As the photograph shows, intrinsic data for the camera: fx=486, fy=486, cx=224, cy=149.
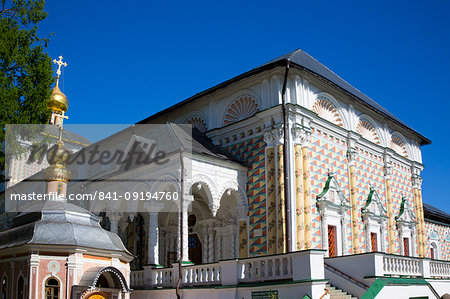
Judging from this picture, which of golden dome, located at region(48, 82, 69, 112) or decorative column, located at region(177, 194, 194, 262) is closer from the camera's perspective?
golden dome, located at region(48, 82, 69, 112)

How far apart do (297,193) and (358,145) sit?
5.23 meters

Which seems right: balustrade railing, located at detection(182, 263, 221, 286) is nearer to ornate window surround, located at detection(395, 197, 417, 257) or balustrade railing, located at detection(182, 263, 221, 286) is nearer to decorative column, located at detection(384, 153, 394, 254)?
decorative column, located at detection(384, 153, 394, 254)

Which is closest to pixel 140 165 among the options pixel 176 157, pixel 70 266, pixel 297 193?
pixel 176 157

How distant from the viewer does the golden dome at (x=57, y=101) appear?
14164mm

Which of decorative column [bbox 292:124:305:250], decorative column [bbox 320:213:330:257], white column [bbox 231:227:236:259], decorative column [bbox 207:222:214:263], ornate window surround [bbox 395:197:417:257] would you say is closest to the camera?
decorative column [bbox 292:124:305:250]

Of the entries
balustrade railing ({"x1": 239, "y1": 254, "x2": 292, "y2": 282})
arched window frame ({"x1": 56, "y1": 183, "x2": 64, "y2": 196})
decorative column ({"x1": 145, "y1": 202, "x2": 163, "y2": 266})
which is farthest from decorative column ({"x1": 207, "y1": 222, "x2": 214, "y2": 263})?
arched window frame ({"x1": 56, "y1": 183, "x2": 64, "y2": 196})

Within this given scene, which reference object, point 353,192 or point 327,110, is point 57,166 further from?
point 353,192

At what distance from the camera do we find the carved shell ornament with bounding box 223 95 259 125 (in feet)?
61.3

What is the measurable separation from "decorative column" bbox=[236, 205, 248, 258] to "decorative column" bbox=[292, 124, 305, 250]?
2022 millimetres

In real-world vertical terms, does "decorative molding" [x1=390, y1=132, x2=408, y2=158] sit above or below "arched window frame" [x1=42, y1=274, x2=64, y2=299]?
above

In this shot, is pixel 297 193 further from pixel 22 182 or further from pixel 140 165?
pixel 22 182

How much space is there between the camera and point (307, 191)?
17172 mm

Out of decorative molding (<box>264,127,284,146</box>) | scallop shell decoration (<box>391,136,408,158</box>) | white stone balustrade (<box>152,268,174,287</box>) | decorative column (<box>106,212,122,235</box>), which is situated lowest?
white stone balustrade (<box>152,268,174,287</box>)

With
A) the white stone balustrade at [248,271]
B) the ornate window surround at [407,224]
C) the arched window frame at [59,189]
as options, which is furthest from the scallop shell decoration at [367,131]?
the arched window frame at [59,189]
